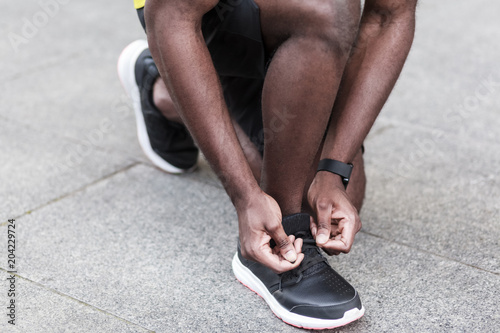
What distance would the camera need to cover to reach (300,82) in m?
1.59

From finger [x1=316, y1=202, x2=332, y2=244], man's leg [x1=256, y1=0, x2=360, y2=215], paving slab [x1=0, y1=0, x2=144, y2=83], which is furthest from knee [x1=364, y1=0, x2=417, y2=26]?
paving slab [x1=0, y1=0, x2=144, y2=83]

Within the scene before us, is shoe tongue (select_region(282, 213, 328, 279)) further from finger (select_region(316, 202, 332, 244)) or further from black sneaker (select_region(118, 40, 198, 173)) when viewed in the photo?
black sneaker (select_region(118, 40, 198, 173))

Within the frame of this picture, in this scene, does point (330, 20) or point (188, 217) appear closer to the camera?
point (330, 20)

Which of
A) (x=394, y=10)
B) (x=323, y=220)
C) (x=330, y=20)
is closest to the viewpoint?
(x=330, y=20)

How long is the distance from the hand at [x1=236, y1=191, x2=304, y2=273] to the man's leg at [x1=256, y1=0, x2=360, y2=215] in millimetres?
112

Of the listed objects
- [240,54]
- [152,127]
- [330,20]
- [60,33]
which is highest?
[330,20]

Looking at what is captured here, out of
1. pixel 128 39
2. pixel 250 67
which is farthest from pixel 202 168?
pixel 128 39

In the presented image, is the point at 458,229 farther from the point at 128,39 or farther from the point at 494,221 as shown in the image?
the point at 128,39

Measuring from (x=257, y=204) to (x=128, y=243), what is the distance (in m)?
0.64

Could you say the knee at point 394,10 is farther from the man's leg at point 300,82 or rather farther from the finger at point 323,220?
the finger at point 323,220

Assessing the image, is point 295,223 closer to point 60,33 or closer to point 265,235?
point 265,235

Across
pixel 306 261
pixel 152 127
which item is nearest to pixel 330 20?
pixel 306 261

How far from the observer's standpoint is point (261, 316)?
66.6 inches

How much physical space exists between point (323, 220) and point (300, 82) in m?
0.38
